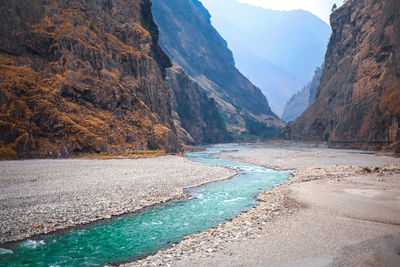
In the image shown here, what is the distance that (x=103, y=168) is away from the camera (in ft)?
116

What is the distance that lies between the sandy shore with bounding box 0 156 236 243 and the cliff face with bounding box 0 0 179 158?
11.3 meters

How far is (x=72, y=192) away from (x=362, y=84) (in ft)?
294

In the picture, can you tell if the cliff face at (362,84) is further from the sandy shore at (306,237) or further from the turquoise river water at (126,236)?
the turquoise river water at (126,236)

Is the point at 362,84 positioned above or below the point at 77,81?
above

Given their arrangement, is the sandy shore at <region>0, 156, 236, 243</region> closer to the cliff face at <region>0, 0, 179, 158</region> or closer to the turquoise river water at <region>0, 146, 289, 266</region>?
the turquoise river water at <region>0, 146, 289, 266</region>

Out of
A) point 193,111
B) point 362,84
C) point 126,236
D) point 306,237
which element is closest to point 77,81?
point 126,236

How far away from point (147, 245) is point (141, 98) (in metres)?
55.7

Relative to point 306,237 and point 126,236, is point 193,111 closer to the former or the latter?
point 126,236

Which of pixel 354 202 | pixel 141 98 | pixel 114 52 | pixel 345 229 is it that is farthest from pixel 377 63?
pixel 345 229

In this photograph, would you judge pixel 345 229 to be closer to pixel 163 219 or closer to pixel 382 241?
pixel 382 241

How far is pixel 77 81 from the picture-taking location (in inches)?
2090

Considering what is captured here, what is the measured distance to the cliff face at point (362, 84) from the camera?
2680 inches

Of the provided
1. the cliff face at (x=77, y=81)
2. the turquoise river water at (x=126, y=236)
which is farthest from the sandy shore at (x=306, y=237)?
the cliff face at (x=77, y=81)

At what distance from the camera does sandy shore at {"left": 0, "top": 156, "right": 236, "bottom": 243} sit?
53.0ft
